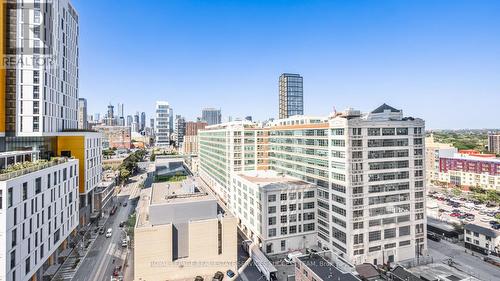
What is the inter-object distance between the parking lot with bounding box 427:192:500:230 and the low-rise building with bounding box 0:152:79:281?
90760 mm

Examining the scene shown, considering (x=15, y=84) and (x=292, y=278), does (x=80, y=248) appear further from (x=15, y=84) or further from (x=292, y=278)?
(x=292, y=278)

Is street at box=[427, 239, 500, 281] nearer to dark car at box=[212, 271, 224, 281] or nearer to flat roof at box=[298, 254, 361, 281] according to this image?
flat roof at box=[298, 254, 361, 281]

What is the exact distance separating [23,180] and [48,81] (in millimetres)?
27419

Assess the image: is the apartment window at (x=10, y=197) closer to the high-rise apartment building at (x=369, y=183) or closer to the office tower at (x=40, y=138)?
the office tower at (x=40, y=138)

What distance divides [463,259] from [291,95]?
399ft

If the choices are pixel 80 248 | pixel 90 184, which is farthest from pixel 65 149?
pixel 80 248

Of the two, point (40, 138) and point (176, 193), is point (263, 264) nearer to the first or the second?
point (176, 193)

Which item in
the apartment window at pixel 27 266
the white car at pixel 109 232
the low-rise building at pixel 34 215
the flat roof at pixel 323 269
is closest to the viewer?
the low-rise building at pixel 34 215

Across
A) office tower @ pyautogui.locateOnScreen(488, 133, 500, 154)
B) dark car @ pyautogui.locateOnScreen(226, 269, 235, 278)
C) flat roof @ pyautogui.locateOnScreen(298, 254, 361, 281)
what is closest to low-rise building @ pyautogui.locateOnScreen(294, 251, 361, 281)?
flat roof @ pyautogui.locateOnScreen(298, 254, 361, 281)

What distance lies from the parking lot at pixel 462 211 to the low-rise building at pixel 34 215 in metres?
90.8

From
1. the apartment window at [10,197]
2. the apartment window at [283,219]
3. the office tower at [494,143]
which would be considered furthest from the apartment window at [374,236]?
the office tower at [494,143]

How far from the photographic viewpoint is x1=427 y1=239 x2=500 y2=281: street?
46.2 meters

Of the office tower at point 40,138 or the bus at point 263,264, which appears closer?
the office tower at point 40,138

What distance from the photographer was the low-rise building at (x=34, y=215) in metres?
31.5
